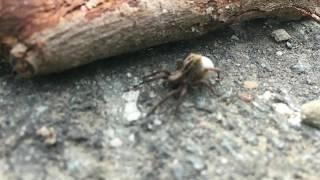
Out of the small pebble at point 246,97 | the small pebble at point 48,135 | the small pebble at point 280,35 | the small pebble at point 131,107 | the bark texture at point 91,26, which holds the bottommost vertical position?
the small pebble at point 246,97

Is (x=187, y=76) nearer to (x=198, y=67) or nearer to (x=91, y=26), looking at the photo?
(x=198, y=67)

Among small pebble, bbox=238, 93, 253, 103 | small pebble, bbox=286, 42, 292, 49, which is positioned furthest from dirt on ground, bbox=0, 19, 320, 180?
small pebble, bbox=286, 42, 292, 49

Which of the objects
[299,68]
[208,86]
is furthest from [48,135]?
[299,68]

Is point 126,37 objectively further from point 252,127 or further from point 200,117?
point 252,127

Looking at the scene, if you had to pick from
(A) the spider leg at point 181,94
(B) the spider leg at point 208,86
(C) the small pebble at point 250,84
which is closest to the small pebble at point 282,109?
(C) the small pebble at point 250,84

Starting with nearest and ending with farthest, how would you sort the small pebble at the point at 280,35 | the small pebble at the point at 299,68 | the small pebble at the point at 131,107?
the small pebble at the point at 131,107 → the small pebble at the point at 299,68 → the small pebble at the point at 280,35

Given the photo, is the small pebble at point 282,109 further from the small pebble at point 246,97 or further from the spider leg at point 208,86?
the spider leg at point 208,86
